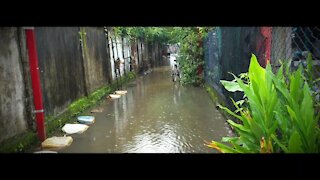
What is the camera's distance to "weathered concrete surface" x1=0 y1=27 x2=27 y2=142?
477 centimetres

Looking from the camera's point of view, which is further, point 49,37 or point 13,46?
point 49,37

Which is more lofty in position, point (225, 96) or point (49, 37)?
point (49, 37)

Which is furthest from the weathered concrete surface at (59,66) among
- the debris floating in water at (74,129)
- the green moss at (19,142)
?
the green moss at (19,142)

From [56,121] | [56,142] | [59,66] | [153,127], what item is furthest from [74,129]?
[59,66]

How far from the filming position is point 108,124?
7.02m

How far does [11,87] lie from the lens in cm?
502

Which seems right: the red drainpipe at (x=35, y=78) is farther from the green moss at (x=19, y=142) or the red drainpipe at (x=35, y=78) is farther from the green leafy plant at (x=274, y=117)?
the green leafy plant at (x=274, y=117)

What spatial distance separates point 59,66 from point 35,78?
7.00 ft

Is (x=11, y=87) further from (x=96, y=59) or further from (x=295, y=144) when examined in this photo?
(x=96, y=59)

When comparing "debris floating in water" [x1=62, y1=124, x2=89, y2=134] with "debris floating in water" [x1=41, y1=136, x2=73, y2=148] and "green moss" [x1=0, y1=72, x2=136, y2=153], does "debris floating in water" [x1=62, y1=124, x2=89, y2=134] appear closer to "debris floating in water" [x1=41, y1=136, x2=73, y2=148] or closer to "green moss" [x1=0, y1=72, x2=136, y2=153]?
"green moss" [x1=0, y1=72, x2=136, y2=153]
